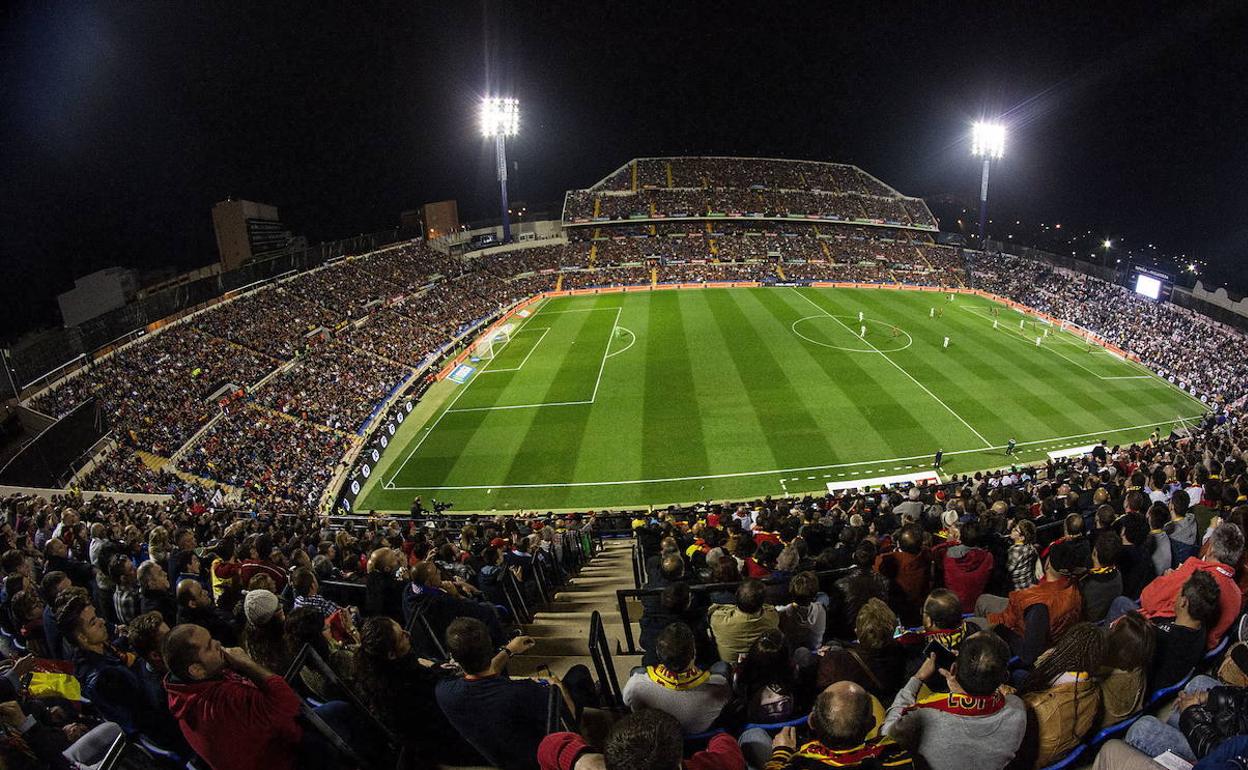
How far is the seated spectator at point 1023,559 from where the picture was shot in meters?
6.75

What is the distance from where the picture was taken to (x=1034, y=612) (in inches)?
186

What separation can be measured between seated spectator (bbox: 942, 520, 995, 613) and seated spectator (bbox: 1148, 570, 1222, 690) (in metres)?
2.07

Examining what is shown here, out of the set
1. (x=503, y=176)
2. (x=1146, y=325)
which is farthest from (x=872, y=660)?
(x=503, y=176)

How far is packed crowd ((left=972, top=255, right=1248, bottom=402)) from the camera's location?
32812mm

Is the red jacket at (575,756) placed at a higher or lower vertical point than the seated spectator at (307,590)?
higher

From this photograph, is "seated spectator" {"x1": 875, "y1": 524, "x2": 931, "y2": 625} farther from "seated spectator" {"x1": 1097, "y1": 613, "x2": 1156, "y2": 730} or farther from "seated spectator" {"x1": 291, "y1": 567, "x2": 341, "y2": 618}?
"seated spectator" {"x1": 291, "y1": 567, "x2": 341, "y2": 618}

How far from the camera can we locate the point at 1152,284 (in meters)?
43.3

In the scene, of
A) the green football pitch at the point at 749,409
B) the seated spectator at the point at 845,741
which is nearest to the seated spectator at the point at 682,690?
the seated spectator at the point at 845,741

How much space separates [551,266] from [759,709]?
213ft

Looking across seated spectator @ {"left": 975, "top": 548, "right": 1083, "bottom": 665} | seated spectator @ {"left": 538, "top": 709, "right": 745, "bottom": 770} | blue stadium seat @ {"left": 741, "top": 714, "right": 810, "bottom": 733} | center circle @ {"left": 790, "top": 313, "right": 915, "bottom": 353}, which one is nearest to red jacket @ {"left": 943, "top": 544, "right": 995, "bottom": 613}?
seated spectator @ {"left": 975, "top": 548, "right": 1083, "bottom": 665}

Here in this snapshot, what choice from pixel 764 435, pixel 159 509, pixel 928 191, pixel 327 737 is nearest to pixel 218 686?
pixel 327 737

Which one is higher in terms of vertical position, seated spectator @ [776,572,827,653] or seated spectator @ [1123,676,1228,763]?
seated spectator @ [1123,676,1228,763]

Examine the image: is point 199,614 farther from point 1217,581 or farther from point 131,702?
point 1217,581

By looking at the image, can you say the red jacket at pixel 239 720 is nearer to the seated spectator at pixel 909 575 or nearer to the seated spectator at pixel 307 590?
the seated spectator at pixel 307 590
